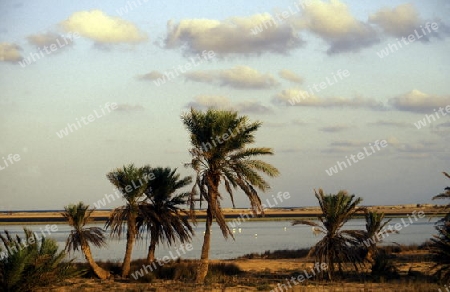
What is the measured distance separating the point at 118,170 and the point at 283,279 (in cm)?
1020

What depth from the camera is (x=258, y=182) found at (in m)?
26.6

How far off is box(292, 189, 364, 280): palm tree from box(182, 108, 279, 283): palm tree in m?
2.84

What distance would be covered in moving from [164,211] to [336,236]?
428 inches

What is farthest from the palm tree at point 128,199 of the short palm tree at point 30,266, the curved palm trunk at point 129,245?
the short palm tree at point 30,266

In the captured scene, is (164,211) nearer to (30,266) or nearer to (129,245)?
(129,245)

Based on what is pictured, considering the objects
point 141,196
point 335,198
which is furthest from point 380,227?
point 141,196

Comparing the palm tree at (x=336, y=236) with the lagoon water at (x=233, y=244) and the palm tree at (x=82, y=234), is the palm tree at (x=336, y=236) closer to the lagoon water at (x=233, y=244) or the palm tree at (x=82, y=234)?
the lagoon water at (x=233, y=244)

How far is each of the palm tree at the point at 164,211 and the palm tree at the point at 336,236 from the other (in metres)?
8.72

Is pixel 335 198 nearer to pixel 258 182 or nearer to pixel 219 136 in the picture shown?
pixel 258 182

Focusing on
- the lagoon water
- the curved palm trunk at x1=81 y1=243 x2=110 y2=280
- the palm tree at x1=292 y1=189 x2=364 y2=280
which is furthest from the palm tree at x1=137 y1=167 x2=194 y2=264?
the palm tree at x1=292 y1=189 x2=364 y2=280

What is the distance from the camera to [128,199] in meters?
30.0

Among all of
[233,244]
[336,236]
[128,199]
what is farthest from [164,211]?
[233,244]

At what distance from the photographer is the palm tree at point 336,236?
25047 millimetres

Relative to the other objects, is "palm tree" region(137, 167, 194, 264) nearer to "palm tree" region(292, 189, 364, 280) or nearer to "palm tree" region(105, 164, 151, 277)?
"palm tree" region(105, 164, 151, 277)
